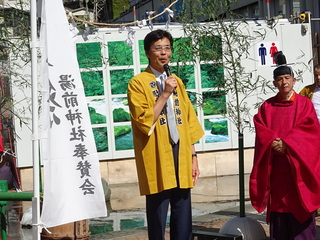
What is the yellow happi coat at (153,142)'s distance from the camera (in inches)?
218

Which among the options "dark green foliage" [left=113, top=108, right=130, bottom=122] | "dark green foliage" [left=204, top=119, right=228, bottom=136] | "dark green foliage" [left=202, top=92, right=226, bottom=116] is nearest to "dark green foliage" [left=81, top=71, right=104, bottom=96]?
"dark green foliage" [left=113, top=108, right=130, bottom=122]

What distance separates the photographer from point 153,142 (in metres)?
5.58

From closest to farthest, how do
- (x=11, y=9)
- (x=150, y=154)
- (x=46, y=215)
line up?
(x=46, y=215) → (x=150, y=154) → (x=11, y=9)

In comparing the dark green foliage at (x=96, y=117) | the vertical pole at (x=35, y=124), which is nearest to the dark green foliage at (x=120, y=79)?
the dark green foliage at (x=96, y=117)

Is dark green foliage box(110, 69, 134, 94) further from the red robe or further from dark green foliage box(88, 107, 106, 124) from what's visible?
the red robe

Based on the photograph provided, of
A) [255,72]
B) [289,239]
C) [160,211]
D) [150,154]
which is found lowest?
[289,239]

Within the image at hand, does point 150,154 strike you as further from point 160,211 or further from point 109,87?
point 109,87

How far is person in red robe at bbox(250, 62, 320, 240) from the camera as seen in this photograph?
616 cm

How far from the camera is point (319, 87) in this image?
329 inches

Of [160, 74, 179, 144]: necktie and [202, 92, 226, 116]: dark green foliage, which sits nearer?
[160, 74, 179, 144]: necktie

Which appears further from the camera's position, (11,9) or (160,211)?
(11,9)

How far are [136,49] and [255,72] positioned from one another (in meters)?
2.04

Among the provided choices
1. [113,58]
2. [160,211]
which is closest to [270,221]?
[160,211]

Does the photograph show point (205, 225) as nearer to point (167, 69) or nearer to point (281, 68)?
point (281, 68)
